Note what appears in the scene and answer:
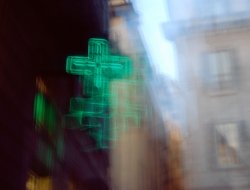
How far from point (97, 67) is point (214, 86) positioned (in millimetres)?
9102

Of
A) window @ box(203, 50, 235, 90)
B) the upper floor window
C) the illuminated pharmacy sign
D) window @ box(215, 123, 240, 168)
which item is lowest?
window @ box(215, 123, 240, 168)

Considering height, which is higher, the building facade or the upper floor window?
the upper floor window

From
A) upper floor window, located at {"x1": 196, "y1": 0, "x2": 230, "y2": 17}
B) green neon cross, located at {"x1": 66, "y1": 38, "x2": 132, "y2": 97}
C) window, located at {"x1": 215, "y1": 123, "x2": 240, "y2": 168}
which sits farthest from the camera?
upper floor window, located at {"x1": 196, "y1": 0, "x2": 230, "y2": 17}

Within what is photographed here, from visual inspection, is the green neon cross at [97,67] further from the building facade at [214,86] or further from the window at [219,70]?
the window at [219,70]

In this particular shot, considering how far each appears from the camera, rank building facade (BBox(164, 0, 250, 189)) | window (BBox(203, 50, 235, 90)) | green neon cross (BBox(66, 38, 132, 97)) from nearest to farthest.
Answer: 1. green neon cross (BBox(66, 38, 132, 97))
2. building facade (BBox(164, 0, 250, 189))
3. window (BBox(203, 50, 235, 90))

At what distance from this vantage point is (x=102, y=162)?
6.09 meters

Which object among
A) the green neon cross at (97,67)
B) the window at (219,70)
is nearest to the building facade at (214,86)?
the window at (219,70)

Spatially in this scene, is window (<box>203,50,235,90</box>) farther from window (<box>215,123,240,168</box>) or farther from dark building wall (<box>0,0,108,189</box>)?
dark building wall (<box>0,0,108,189</box>)

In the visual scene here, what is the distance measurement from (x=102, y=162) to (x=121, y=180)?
159 inches

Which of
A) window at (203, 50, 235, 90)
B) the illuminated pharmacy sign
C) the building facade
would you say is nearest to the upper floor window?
the building facade

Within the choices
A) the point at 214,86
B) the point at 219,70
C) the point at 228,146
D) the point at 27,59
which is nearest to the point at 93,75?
the point at 27,59

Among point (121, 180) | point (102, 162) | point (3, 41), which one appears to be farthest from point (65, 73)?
point (121, 180)

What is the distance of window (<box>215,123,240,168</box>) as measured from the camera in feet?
39.7

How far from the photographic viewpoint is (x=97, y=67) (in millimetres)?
4273
